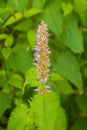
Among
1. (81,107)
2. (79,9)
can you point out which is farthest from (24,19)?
(81,107)

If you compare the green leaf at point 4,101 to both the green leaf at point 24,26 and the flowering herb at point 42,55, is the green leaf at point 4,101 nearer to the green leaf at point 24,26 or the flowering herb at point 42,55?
the green leaf at point 24,26

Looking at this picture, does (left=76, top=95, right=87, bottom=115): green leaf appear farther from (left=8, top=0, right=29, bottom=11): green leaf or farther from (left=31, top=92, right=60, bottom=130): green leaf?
(left=31, top=92, right=60, bottom=130): green leaf

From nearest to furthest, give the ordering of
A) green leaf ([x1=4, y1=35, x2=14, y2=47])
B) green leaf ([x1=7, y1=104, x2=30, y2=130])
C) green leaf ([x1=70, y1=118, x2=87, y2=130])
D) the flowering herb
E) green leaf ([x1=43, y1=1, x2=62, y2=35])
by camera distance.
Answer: the flowering herb < green leaf ([x1=7, y1=104, x2=30, y2=130]) < green leaf ([x1=43, y1=1, x2=62, y2=35]) < green leaf ([x1=4, y1=35, x2=14, y2=47]) < green leaf ([x1=70, y1=118, x2=87, y2=130])

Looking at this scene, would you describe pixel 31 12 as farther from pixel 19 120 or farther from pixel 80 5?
pixel 19 120

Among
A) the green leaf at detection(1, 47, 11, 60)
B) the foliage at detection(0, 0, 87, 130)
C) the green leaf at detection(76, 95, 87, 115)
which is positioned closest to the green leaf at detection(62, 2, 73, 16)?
the foliage at detection(0, 0, 87, 130)

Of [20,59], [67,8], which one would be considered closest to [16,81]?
[20,59]

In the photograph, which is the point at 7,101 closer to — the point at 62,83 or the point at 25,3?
the point at 62,83
